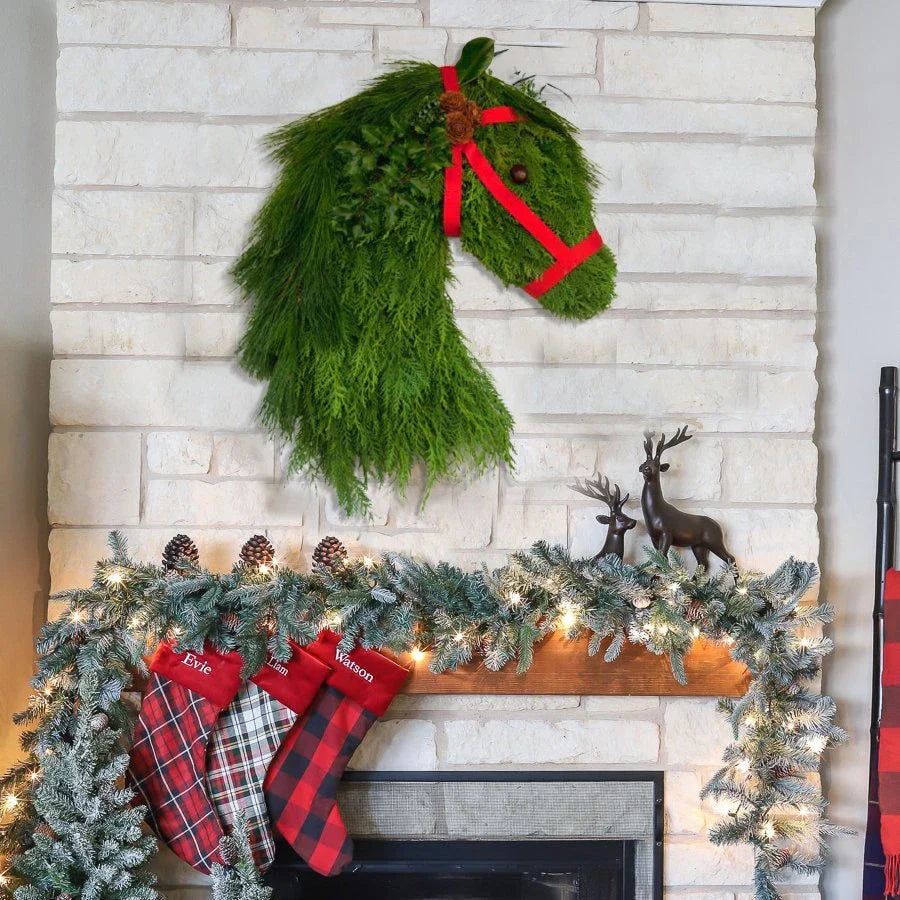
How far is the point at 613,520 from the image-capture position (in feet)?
5.19

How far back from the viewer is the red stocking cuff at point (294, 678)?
4.89 ft

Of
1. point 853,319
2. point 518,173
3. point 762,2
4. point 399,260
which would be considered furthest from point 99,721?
point 762,2

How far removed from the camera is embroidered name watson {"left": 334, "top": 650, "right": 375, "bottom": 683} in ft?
4.95

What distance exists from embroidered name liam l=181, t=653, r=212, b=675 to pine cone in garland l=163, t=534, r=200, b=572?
0.16m

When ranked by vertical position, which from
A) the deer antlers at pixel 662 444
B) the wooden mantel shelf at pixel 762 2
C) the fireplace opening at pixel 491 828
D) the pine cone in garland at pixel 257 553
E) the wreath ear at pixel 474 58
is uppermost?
the wooden mantel shelf at pixel 762 2

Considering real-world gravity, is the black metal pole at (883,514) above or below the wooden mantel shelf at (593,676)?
above

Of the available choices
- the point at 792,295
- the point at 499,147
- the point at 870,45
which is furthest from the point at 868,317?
the point at 499,147

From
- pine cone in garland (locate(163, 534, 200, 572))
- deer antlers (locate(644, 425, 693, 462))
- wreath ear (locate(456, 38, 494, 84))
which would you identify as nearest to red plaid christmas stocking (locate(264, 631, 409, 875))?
pine cone in garland (locate(163, 534, 200, 572))

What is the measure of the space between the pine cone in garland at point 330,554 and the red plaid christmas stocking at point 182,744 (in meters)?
0.22

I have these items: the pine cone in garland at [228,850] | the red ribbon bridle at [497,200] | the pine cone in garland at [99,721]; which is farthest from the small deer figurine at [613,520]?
the pine cone in garland at [99,721]

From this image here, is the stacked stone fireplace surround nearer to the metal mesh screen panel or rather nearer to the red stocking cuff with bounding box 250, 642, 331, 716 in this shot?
the metal mesh screen panel

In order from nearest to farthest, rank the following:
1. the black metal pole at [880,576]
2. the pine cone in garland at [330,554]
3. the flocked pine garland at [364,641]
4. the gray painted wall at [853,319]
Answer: the flocked pine garland at [364,641] → the pine cone in garland at [330,554] → the black metal pole at [880,576] → the gray painted wall at [853,319]

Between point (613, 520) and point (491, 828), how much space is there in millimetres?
640

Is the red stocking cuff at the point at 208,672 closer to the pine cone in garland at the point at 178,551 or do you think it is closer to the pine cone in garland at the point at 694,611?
the pine cone in garland at the point at 178,551
